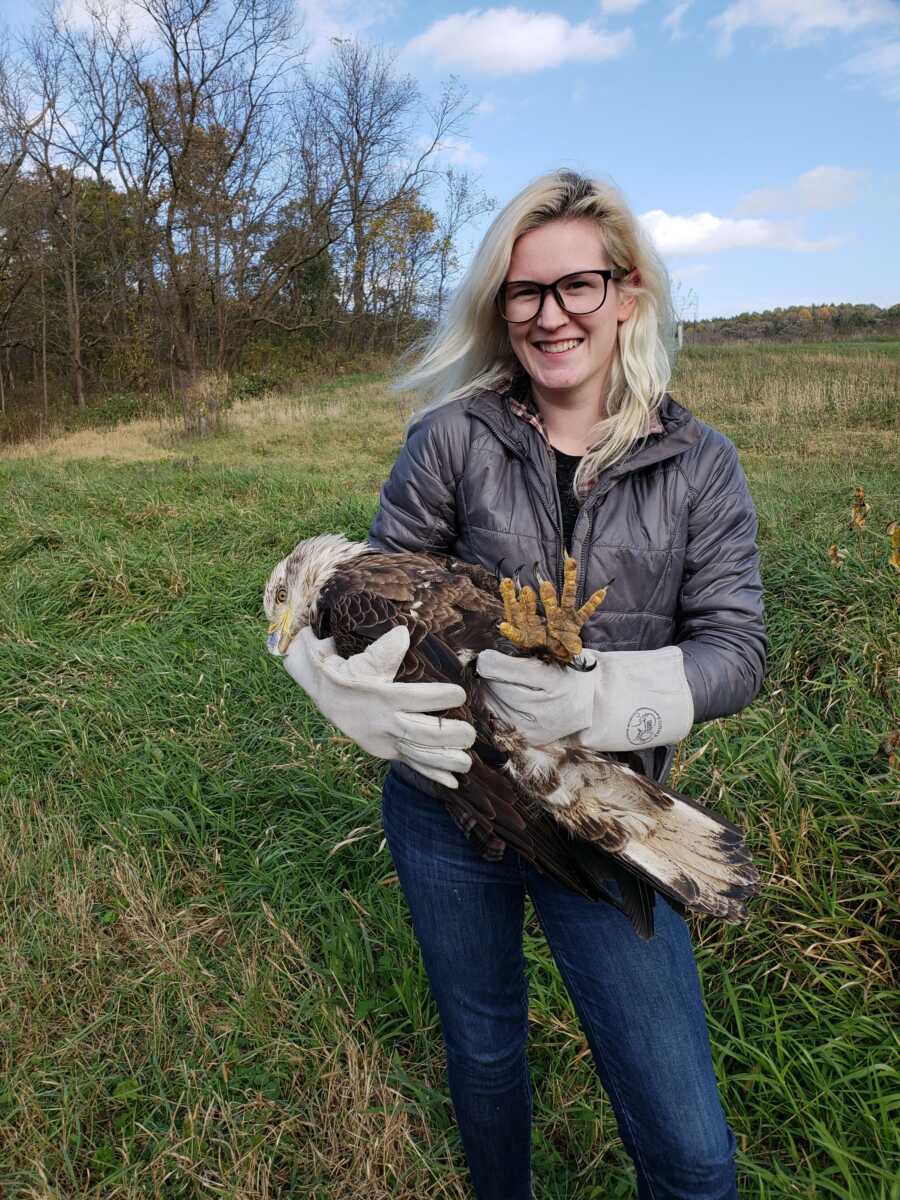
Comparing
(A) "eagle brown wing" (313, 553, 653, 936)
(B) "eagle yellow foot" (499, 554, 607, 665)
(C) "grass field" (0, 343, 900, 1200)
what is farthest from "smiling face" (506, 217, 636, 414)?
(C) "grass field" (0, 343, 900, 1200)

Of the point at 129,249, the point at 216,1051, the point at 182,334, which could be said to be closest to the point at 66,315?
the point at 129,249

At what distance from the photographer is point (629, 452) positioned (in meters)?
1.90

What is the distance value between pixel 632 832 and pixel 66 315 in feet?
109

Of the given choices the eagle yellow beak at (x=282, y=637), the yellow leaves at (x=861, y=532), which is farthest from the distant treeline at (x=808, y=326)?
the eagle yellow beak at (x=282, y=637)

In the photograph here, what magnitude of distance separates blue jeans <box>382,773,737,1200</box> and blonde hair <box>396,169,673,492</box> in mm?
1038

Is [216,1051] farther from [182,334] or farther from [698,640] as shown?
[182,334]

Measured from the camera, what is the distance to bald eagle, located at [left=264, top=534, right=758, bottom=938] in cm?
162

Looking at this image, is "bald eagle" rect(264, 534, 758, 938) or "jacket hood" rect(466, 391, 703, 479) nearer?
"bald eagle" rect(264, 534, 758, 938)

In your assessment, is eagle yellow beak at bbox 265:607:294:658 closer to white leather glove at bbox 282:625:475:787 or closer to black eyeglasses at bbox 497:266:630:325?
white leather glove at bbox 282:625:475:787


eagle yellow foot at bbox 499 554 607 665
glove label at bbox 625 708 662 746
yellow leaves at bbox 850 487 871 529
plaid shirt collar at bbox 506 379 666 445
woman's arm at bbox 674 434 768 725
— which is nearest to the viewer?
eagle yellow foot at bbox 499 554 607 665

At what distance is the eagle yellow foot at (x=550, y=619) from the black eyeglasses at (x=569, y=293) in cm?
81

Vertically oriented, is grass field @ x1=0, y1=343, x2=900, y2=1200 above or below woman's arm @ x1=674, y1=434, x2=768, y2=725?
below

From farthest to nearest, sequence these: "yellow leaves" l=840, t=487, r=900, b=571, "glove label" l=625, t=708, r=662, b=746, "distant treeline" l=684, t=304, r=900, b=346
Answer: "distant treeline" l=684, t=304, r=900, b=346, "yellow leaves" l=840, t=487, r=900, b=571, "glove label" l=625, t=708, r=662, b=746

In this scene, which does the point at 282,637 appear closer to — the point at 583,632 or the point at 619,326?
the point at 583,632
